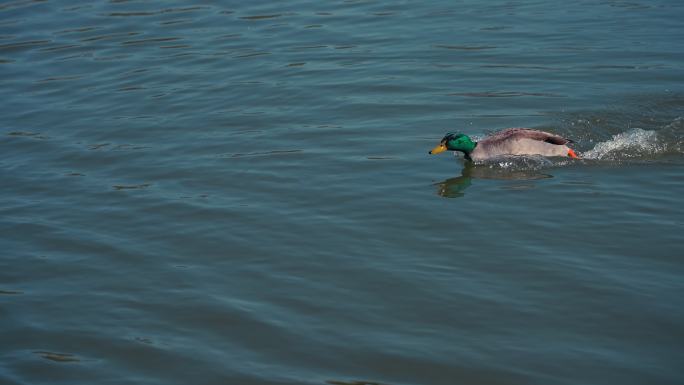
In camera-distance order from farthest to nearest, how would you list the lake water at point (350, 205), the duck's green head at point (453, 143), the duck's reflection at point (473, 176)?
the duck's green head at point (453, 143)
the duck's reflection at point (473, 176)
the lake water at point (350, 205)

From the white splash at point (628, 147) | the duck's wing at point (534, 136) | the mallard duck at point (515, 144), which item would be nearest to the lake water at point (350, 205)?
the white splash at point (628, 147)

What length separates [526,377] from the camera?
739 cm

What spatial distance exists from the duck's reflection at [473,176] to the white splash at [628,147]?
2.86 feet

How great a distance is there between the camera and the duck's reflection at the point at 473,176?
37.7ft

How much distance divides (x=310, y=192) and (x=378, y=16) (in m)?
9.14

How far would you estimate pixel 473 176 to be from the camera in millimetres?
12219

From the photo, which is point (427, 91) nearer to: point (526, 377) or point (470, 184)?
point (470, 184)

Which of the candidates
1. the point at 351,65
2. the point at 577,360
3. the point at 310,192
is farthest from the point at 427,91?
the point at 577,360

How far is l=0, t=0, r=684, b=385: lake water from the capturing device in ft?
26.2

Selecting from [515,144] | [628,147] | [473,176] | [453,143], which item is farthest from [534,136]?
[628,147]

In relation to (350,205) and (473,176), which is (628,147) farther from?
(350,205)

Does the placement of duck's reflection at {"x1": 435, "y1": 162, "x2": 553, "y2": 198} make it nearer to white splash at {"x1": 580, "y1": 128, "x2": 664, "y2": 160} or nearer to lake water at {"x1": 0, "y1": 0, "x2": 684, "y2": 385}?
lake water at {"x1": 0, "y1": 0, "x2": 684, "y2": 385}

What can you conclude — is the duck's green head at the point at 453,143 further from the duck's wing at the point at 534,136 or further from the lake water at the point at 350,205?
the duck's wing at the point at 534,136

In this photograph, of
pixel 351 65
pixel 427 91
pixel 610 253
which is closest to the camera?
pixel 610 253
